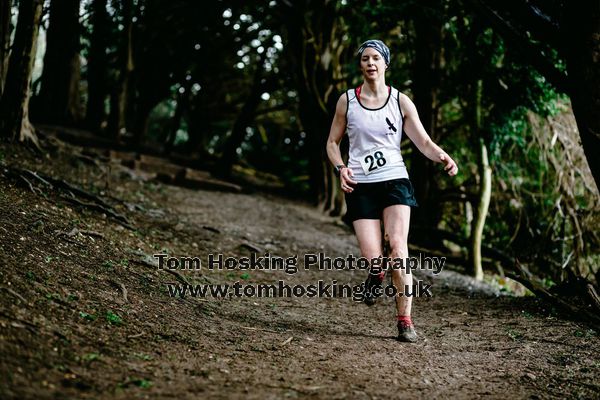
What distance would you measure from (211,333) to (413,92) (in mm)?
6549

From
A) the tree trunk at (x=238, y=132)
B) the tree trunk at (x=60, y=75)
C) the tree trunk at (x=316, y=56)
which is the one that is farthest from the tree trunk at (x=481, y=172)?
the tree trunk at (x=60, y=75)

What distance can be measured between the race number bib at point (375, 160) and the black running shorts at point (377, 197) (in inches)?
4.3

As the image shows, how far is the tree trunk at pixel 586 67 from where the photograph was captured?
4262 mm

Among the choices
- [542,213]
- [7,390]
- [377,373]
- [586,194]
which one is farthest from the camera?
[542,213]

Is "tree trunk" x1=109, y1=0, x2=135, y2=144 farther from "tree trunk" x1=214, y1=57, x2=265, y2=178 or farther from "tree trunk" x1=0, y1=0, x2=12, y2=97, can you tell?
"tree trunk" x1=0, y1=0, x2=12, y2=97

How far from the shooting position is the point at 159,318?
3.96 meters

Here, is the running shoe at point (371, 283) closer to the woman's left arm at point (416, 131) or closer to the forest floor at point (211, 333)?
the forest floor at point (211, 333)

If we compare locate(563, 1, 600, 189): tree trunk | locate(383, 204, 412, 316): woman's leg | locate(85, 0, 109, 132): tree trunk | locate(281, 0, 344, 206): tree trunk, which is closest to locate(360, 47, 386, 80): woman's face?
locate(383, 204, 412, 316): woman's leg

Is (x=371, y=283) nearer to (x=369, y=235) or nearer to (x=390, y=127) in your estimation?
(x=369, y=235)

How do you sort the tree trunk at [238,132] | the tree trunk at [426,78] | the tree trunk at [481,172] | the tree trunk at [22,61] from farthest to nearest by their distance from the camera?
the tree trunk at [238,132]
the tree trunk at [426,78]
the tree trunk at [481,172]
the tree trunk at [22,61]

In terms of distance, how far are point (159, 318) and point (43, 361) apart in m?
1.33

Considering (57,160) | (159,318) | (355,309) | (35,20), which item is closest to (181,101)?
(57,160)

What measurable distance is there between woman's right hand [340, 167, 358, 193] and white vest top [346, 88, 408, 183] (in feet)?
0.23

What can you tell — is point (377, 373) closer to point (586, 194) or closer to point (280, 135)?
point (586, 194)
